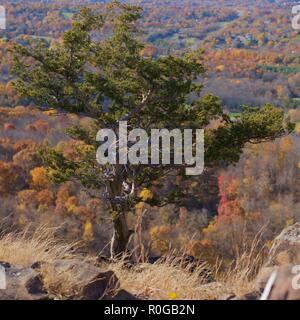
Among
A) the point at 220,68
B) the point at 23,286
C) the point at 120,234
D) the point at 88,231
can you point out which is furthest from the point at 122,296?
the point at 220,68

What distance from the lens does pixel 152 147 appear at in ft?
32.8

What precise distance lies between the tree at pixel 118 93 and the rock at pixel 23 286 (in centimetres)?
604

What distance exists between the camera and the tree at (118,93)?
32.0 feet

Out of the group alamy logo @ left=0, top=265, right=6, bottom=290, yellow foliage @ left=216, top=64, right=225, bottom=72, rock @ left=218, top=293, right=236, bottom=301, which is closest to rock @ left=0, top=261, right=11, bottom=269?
alamy logo @ left=0, top=265, right=6, bottom=290

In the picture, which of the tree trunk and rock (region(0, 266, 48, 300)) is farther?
the tree trunk

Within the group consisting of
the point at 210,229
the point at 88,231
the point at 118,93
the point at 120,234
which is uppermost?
the point at 118,93

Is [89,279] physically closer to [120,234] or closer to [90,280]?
[90,280]

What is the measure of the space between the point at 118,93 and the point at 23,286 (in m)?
7.02

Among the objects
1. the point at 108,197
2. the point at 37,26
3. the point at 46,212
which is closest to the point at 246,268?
the point at 108,197

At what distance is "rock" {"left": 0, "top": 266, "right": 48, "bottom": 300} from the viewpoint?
10.6 feet

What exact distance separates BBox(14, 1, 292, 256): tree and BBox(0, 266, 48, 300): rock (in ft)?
19.8

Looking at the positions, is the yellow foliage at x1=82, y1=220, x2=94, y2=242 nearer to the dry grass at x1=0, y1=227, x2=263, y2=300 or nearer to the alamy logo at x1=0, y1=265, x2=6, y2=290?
the dry grass at x1=0, y1=227, x2=263, y2=300

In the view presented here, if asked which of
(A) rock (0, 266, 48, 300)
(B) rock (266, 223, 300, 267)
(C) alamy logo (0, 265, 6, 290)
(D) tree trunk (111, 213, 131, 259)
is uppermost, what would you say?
(C) alamy logo (0, 265, 6, 290)

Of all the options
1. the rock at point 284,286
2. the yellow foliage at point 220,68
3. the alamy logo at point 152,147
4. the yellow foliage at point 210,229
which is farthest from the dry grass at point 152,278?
the yellow foliage at point 220,68
